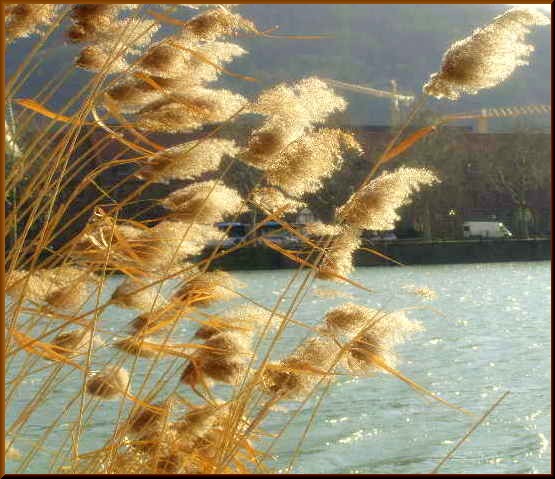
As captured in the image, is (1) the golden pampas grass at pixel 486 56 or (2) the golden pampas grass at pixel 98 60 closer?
(1) the golden pampas grass at pixel 486 56

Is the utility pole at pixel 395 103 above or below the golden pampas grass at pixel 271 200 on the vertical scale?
above

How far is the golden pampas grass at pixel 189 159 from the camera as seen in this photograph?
1808mm

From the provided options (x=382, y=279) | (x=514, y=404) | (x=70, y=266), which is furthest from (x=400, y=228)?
(x=70, y=266)

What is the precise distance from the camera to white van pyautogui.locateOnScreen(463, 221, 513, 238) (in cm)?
4109

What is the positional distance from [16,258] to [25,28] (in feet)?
1.46

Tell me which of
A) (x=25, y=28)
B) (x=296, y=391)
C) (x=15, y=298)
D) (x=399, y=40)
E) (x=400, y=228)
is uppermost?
(x=399, y=40)

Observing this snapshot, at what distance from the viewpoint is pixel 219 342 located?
5.98 ft

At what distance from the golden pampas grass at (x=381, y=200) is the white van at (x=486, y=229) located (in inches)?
1564

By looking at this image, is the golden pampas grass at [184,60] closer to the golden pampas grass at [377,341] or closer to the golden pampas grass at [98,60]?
the golden pampas grass at [98,60]

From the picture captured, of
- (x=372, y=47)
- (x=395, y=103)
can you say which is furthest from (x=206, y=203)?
(x=372, y=47)

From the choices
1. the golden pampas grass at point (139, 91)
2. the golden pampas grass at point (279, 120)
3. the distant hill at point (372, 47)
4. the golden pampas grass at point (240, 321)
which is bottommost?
the golden pampas grass at point (240, 321)

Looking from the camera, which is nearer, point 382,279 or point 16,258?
point 16,258

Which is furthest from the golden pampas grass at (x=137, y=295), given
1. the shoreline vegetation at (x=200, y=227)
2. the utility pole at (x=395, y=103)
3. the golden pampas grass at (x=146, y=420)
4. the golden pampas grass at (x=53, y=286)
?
the utility pole at (x=395, y=103)

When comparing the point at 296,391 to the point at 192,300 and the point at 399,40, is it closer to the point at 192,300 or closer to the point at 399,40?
the point at 192,300
